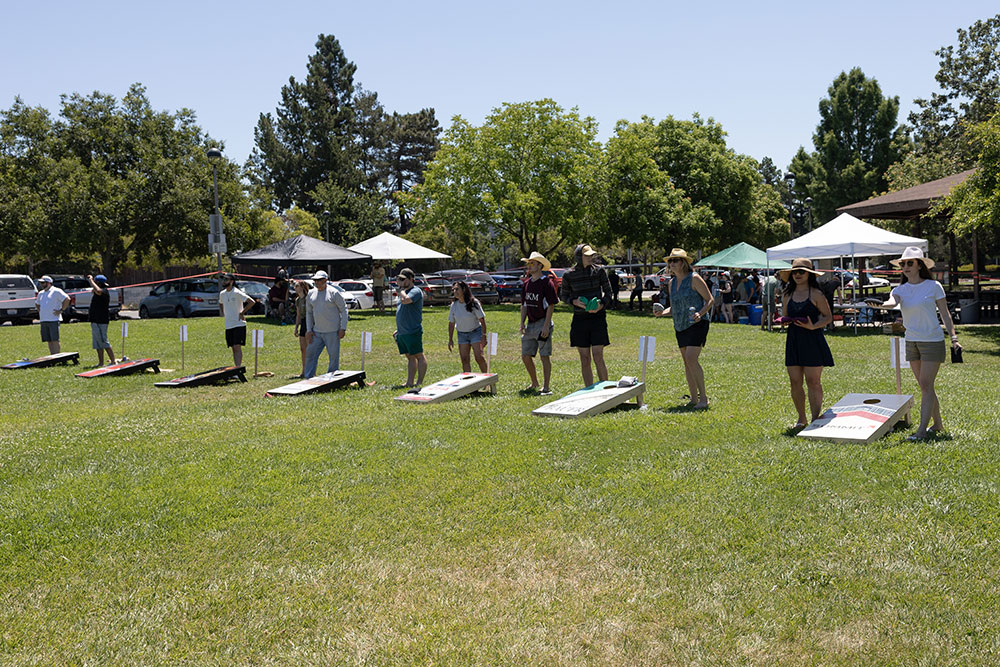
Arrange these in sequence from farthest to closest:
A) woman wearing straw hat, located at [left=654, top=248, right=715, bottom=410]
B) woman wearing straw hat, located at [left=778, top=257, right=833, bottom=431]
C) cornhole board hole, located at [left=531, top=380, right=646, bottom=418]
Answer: woman wearing straw hat, located at [left=654, top=248, right=715, bottom=410] < cornhole board hole, located at [left=531, top=380, right=646, bottom=418] < woman wearing straw hat, located at [left=778, top=257, right=833, bottom=431]

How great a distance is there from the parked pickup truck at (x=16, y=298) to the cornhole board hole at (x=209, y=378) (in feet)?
63.2

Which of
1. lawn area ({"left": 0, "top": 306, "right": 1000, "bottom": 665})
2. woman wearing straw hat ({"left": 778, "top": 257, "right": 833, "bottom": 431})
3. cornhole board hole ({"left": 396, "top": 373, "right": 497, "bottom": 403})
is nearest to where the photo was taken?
lawn area ({"left": 0, "top": 306, "right": 1000, "bottom": 665})

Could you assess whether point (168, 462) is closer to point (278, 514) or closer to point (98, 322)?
point (278, 514)

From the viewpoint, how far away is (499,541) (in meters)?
5.54

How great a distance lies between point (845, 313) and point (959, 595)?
2080cm

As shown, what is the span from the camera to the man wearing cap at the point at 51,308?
17641 millimetres

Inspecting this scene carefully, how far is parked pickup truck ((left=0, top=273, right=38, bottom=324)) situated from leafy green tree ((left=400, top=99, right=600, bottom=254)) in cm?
1667

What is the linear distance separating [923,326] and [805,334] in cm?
103

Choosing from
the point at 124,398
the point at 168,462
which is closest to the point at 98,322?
the point at 124,398

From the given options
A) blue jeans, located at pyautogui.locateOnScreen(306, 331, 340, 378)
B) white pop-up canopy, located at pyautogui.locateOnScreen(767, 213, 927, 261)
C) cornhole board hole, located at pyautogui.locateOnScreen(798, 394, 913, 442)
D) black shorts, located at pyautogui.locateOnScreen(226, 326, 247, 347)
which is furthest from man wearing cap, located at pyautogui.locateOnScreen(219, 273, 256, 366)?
white pop-up canopy, located at pyautogui.locateOnScreen(767, 213, 927, 261)

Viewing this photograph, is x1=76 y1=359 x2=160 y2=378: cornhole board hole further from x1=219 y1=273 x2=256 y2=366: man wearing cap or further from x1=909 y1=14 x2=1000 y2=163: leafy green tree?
x1=909 y1=14 x2=1000 y2=163: leafy green tree

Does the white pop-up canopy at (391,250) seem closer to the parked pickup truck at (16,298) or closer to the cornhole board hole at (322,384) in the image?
the parked pickup truck at (16,298)

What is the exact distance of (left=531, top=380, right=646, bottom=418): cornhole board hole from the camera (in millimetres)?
9547

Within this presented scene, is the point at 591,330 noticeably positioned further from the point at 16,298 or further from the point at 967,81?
the point at 967,81
